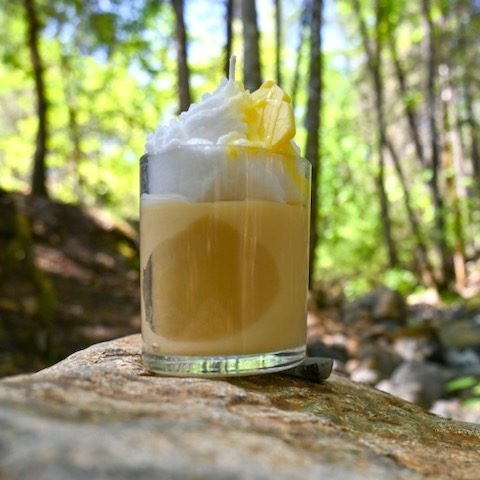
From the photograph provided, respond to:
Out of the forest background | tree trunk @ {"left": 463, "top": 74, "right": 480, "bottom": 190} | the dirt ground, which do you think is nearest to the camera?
the dirt ground

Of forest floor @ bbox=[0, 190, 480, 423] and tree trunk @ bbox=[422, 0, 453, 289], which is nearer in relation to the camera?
forest floor @ bbox=[0, 190, 480, 423]

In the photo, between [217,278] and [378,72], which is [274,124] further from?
[378,72]

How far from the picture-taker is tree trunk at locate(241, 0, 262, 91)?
5777 mm

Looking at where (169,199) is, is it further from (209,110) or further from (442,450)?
(442,450)

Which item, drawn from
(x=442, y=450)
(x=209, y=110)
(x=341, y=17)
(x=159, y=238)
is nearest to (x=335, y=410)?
(x=442, y=450)

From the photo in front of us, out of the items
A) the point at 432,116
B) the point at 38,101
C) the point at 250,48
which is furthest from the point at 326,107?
the point at 250,48

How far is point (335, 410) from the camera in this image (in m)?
1.39

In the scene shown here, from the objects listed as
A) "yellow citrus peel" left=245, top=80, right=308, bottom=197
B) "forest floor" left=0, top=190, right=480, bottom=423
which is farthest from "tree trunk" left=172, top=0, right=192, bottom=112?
"yellow citrus peel" left=245, top=80, right=308, bottom=197

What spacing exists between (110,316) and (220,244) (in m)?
5.98

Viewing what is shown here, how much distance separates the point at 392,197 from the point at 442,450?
17882 millimetres

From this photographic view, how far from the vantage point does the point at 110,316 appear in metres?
7.13

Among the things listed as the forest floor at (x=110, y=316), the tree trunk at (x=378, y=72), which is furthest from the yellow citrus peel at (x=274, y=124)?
the tree trunk at (x=378, y=72)

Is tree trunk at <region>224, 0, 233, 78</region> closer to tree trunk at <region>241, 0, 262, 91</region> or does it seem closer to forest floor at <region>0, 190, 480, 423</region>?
tree trunk at <region>241, 0, 262, 91</region>

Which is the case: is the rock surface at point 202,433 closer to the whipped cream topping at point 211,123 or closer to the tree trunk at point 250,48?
the whipped cream topping at point 211,123
